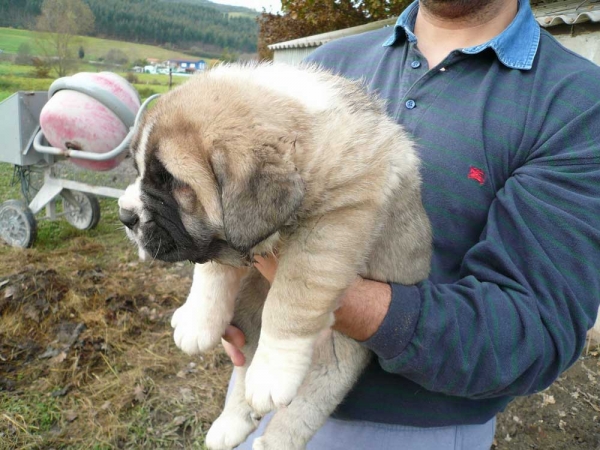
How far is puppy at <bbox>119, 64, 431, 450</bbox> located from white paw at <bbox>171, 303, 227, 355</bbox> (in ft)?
1.06

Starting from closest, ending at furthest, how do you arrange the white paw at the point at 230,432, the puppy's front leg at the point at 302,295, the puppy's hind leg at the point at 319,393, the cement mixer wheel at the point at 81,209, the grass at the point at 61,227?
1. the puppy's front leg at the point at 302,295
2. the puppy's hind leg at the point at 319,393
3. the white paw at the point at 230,432
4. the grass at the point at 61,227
5. the cement mixer wheel at the point at 81,209

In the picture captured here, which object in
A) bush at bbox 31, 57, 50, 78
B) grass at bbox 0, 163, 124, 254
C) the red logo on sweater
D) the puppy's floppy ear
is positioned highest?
the red logo on sweater

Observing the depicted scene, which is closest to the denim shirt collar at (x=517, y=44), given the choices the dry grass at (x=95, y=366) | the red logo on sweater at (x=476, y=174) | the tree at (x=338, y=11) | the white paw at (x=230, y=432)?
the red logo on sweater at (x=476, y=174)

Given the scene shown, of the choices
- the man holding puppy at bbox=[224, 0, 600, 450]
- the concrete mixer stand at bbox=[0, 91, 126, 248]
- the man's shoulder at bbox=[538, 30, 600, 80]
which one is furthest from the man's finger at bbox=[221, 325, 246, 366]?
the concrete mixer stand at bbox=[0, 91, 126, 248]

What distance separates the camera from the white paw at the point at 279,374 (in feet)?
6.44

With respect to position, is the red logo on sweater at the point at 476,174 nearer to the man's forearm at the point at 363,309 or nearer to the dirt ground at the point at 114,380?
the man's forearm at the point at 363,309

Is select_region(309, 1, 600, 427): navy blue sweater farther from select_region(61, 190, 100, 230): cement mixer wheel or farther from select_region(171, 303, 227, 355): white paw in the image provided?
select_region(61, 190, 100, 230): cement mixer wheel

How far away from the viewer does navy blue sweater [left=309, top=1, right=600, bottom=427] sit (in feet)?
5.94

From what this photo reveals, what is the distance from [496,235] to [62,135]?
20.8 feet

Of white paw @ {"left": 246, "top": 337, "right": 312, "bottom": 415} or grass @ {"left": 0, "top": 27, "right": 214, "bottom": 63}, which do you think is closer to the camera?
white paw @ {"left": 246, "top": 337, "right": 312, "bottom": 415}

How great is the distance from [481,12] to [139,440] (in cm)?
416

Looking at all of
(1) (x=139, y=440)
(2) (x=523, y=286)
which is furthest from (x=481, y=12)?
(1) (x=139, y=440)

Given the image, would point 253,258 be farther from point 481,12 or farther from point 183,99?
point 481,12

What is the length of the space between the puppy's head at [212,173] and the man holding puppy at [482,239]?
342 millimetres
